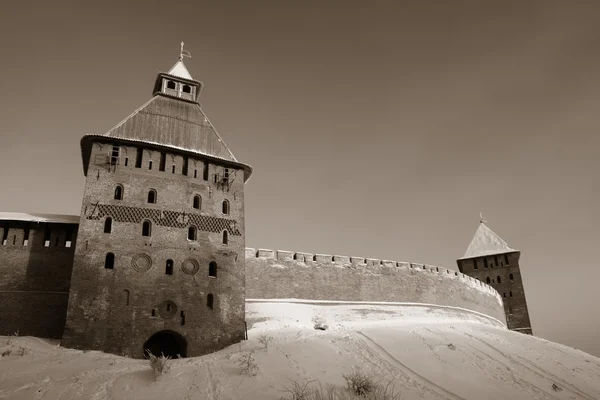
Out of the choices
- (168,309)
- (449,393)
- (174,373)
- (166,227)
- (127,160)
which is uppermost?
(127,160)

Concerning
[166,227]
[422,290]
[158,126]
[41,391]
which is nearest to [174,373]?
[41,391]

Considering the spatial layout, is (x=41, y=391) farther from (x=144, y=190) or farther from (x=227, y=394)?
(x=144, y=190)

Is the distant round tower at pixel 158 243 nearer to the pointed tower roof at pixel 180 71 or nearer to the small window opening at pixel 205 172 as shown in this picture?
the small window opening at pixel 205 172

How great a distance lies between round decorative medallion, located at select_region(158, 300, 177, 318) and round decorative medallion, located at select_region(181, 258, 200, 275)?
1.51 meters

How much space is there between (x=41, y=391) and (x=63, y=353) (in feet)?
13.9

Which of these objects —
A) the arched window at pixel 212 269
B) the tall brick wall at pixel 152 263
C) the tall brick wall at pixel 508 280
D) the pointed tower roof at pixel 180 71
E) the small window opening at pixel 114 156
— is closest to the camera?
the tall brick wall at pixel 152 263

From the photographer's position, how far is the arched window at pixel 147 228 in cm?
2019

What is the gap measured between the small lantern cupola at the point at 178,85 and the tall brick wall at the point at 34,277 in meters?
9.27

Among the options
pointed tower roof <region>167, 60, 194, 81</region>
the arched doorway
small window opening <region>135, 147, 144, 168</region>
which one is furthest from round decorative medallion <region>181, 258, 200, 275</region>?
pointed tower roof <region>167, 60, 194, 81</region>

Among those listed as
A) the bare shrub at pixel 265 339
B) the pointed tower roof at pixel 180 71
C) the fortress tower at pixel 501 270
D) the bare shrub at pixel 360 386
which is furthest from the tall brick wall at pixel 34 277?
the fortress tower at pixel 501 270

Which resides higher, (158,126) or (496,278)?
(158,126)

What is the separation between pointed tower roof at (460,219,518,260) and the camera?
45844mm

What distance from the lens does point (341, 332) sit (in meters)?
22.0

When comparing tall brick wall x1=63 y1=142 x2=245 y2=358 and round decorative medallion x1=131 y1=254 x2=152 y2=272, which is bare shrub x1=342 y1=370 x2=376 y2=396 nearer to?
tall brick wall x1=63 y1=142 x2=245 y2=358
